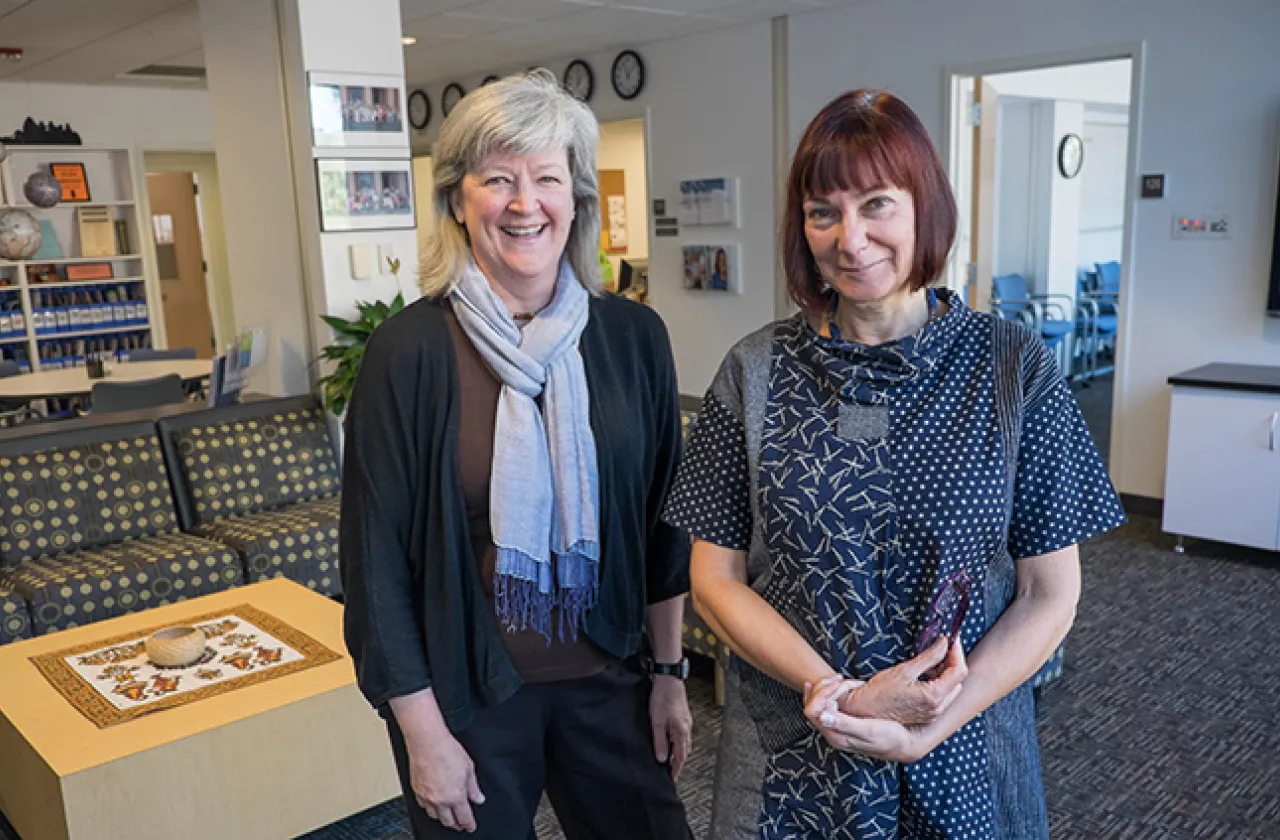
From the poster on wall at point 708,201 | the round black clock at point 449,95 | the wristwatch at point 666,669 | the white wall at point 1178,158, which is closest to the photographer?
the wristwatch at point 666,669

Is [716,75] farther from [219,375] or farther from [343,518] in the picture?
[343,518]

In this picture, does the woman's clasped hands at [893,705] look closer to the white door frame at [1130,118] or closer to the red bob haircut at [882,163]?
the red bob haircut at [882,163]

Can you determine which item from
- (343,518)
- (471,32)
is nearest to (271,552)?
(343,518)

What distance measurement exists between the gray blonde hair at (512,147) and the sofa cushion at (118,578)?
2.80 metres

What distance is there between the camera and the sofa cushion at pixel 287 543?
4.02 metres

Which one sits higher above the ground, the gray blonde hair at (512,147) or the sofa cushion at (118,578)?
the gray blonde hair at (512,147)

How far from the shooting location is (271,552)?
4039 mm

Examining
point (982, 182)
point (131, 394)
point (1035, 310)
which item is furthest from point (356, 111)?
point (1035, 310)

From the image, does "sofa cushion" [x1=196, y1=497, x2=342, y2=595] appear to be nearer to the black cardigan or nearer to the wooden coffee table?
the wooden coffee table

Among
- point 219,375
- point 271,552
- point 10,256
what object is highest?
point 10,256

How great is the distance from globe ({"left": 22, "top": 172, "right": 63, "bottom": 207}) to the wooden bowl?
579 cm

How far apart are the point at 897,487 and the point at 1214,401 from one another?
4.16 metres

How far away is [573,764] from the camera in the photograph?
1534 mm

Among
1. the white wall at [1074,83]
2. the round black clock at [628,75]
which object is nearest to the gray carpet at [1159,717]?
the white wall at [1074,83]
